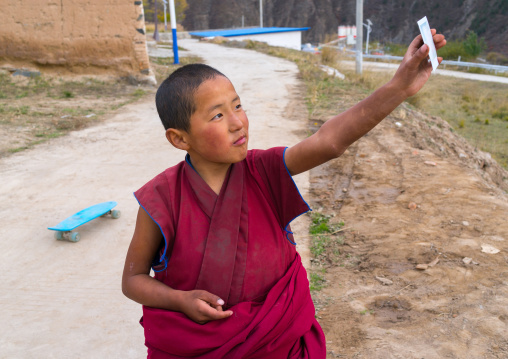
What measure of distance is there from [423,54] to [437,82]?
23715 mm

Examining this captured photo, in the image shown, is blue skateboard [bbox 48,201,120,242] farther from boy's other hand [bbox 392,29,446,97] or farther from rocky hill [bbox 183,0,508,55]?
rocky hill [bbox 183,0,508,55]

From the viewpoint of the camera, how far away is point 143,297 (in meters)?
1.54

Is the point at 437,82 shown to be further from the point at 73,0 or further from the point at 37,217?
the point at 37,217

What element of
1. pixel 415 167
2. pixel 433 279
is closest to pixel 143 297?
pixel 433 279

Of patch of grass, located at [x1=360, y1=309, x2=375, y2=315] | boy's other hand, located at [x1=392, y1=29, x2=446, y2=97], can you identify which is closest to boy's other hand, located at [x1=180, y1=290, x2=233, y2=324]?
boy's other hand, located at [x1=392, y1=29, x2=446, y2=97]

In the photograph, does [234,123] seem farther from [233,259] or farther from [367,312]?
[367,312]

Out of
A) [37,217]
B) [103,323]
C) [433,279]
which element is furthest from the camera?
[37,217]

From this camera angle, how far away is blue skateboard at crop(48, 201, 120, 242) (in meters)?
3.49

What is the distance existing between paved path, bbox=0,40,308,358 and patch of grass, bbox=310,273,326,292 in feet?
3.36

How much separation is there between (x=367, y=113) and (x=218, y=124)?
45 centimetres

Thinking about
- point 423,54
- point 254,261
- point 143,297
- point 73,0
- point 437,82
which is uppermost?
point 73,0

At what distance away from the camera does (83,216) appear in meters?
3.66

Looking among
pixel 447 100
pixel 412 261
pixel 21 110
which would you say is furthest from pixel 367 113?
pixel 447 100

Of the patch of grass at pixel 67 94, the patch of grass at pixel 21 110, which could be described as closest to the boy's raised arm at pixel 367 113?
the patch of grass at pixel 21 110
